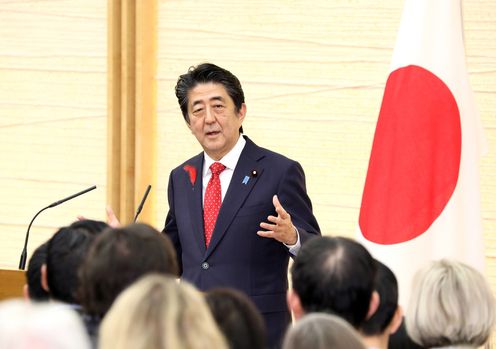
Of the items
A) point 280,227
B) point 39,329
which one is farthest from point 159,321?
point 280,227

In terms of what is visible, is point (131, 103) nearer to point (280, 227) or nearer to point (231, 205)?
point (231, 205)

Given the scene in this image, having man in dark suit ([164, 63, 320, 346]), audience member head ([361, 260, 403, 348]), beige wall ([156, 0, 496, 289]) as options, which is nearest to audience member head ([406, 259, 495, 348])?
audience member head ([361, 260, 403, 348])

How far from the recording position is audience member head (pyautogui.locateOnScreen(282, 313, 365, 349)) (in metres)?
1.89

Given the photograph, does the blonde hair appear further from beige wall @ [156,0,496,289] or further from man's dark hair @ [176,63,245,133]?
beige wall @ [156,0,496,289]

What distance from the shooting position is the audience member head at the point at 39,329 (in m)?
1.82

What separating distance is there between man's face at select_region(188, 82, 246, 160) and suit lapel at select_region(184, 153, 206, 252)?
0.29 feet

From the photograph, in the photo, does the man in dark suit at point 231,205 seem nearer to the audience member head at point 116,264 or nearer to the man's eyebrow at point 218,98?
the man's eyebrow at point 218,98

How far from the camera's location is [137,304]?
6.05 ft

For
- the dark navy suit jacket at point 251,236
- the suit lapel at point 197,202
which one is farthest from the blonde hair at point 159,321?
the suit lapel at point 197,202

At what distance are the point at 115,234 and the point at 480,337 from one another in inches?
38.0

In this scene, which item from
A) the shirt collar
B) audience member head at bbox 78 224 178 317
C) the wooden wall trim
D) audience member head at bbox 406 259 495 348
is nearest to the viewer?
audience member head at bbox 78 224 178 317

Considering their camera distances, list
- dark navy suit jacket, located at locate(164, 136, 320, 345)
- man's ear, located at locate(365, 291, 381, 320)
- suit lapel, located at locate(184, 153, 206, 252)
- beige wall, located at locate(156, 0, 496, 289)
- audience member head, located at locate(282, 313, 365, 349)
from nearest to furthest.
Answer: audience member head, located at locate(282, 313, 365, 349) < man's ear, located at locate(365, 291, 381, 320) < dark navy suit jacket, located at locate(164, 136, 320, 345) < suit lapel, located at locate(184, 153, 206, 252) < beige wall, located at locate(156, 0, 496, 289)

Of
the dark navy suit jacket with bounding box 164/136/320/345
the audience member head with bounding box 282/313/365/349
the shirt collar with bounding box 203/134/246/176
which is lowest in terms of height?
the dark navy suit jacket with bounding box 164/136/320/345

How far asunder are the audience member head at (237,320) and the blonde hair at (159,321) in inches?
8.7
